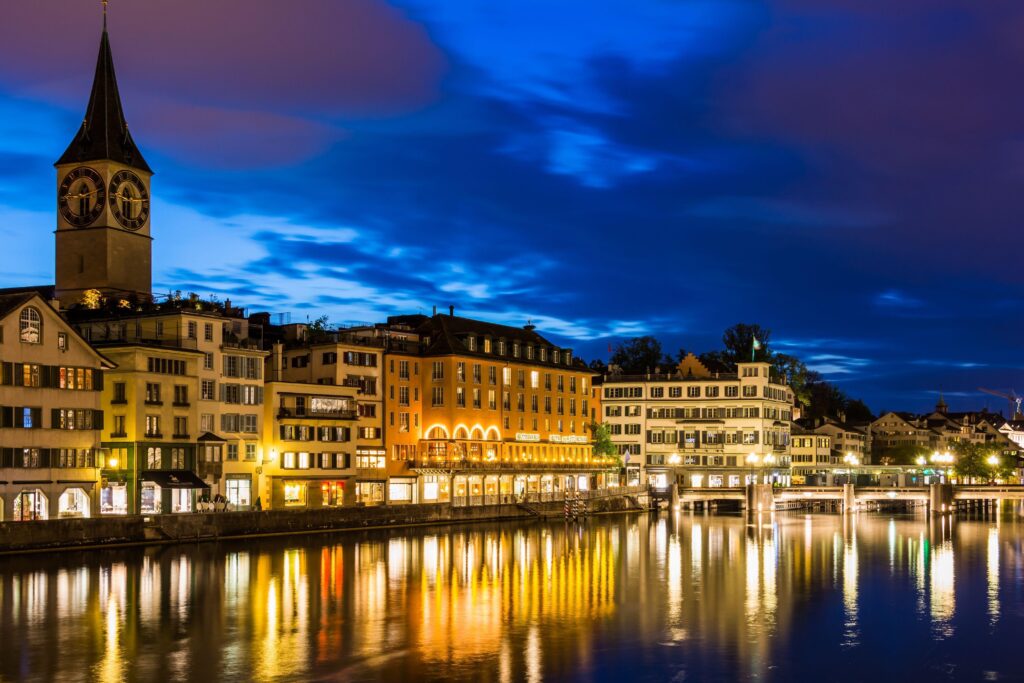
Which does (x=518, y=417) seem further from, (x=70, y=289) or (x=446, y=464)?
(x=70, y=289)

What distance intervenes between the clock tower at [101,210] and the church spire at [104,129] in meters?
0.08

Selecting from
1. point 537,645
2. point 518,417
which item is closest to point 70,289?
point 518,417

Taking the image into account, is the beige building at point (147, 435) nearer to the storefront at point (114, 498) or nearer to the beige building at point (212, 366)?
the storefront at point (114, 498)

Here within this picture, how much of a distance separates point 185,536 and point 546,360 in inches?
2483

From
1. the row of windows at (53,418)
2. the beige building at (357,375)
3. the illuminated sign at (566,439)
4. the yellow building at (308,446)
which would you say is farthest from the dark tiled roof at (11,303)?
the illuminated sign at (566,439)

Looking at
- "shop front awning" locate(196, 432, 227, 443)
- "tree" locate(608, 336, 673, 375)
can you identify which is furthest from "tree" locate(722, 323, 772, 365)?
"shop front awning" locate(196, 432, 227, 443)

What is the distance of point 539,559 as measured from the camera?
86000 millimetres

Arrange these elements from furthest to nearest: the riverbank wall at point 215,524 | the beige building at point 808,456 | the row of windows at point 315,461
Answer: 1. the beige building at point 808,456
2. the row of windows at point 315,461
3. the riverbank wall at point 215,524

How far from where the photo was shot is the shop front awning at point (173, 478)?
93.4 meters

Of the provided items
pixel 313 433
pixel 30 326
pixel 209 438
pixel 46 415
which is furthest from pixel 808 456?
pixel 30 326

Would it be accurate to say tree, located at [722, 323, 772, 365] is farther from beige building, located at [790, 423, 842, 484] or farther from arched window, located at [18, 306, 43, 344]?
arched window, located at [18, 306, 43, 344]

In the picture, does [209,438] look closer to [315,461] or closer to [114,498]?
[114,498]

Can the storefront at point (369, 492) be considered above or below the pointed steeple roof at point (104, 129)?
below

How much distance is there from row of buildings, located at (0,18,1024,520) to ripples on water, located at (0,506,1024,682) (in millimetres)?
9357
